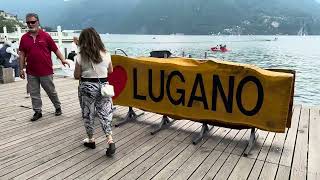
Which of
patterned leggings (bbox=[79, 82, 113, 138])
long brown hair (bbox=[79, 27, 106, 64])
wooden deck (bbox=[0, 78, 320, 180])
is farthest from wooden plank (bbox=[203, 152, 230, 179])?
long brown hair (bbox=[79, 27, 106, 64])

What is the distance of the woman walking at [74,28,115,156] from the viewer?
5.14 meters

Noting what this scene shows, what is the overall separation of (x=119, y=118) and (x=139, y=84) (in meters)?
1.07

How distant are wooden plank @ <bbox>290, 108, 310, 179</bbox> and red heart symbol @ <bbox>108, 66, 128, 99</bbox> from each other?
3435mm

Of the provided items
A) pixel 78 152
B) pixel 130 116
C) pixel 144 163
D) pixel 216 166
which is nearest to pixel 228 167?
pixel 216 166

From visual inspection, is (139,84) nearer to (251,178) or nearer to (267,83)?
(267,83)

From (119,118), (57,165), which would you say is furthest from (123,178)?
(119,118)

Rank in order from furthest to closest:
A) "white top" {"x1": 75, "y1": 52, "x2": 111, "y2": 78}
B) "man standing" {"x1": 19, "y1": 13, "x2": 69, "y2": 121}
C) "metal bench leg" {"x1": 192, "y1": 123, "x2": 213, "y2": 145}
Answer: "man standing" {"x1": 19, "y1": 13, "x2": 69, "y2": 121} → "metal bench leg" {"x1": 192, "y1": 123, "x2": 213, "y2": 145} → "white top" {"x1": 75, "y1": 52, "x2": 111, "y2": 78}

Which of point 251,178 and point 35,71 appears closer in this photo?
point 251,178

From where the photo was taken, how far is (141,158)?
5363mm

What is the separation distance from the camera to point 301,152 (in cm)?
562

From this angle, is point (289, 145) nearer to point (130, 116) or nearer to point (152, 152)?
point (152, 152)

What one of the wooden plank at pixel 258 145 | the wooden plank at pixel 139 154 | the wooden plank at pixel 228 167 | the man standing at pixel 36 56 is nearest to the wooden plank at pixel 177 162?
the wooden plank at pixel 139 154

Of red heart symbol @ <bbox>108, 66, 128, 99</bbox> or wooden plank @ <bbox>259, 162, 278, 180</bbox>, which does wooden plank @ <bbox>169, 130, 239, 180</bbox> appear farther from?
red heart symbol @ <bbox>108, 66, 128, 99</bbox>

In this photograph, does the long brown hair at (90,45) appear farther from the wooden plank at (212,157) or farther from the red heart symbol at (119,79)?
the wooden plank at (212,157)
